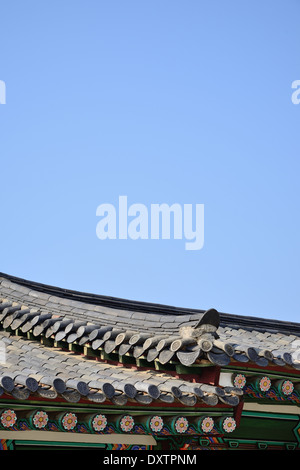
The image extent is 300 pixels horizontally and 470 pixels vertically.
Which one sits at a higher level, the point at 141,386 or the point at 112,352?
the point at 112,352

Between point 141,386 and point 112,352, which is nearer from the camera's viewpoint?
point 141,386

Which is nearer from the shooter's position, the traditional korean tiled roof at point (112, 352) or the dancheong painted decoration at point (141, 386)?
the dancheong painted decoration at point (141, 386)

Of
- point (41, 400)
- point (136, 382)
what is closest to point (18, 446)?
point (41, 400)

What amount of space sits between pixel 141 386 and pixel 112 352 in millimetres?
1307

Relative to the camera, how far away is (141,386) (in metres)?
6.98

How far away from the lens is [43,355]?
8562 mm

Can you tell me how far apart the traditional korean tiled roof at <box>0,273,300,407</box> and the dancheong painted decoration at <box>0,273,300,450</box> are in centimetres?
1

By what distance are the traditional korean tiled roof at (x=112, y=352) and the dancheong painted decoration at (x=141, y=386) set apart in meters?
0.01

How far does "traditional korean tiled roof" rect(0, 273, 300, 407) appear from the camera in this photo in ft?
21.9

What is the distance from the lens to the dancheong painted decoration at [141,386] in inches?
255

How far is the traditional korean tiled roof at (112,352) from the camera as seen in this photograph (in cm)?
666

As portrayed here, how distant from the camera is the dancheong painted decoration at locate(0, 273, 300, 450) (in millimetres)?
6465

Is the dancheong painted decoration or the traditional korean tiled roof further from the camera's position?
the traditional korean tiled roof

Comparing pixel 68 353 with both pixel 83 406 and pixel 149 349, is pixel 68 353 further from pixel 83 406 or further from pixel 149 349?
pixel 83 406
